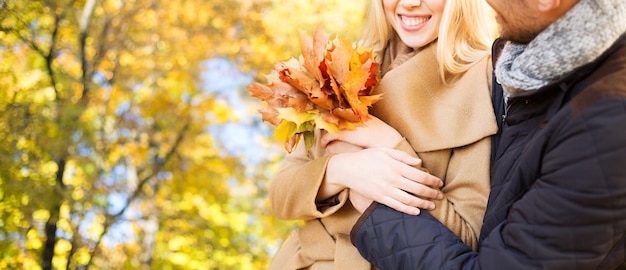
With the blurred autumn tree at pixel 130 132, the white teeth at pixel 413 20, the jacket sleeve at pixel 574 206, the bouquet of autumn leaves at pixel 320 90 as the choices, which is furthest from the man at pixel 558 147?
the blurred autumn tree at pixel 130 132

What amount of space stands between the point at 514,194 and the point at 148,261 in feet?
18.5

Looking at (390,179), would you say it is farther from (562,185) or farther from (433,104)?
(562,185)

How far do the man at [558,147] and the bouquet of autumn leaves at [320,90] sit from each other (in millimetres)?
460

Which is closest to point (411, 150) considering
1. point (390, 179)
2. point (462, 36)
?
point (390, 179)

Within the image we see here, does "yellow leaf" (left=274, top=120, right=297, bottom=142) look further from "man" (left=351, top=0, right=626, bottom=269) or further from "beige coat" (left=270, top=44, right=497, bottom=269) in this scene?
"man" (left=351, top=0, right=626, bottom=269)

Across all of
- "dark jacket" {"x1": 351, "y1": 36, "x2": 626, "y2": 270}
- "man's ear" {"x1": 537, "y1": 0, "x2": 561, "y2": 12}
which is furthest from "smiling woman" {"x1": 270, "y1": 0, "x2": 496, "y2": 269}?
"man's ear" {"x1": 537, "y1": 0, "x2": 561, "y2": 12}

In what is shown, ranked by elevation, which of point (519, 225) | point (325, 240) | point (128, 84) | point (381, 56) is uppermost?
point (519, 225)

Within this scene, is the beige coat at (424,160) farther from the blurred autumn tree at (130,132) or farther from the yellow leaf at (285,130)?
the blurred autumn tree at (130,132)

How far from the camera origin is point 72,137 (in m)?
4.77

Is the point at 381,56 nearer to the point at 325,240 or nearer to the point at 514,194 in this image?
the point at 325,240

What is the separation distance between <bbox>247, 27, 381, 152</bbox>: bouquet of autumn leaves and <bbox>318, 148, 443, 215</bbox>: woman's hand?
4.5 inches

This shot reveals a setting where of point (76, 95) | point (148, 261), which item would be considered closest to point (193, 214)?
point (148, 261)

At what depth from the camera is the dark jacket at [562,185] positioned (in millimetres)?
1463

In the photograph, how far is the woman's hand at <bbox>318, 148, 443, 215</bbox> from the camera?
6.61 feet
